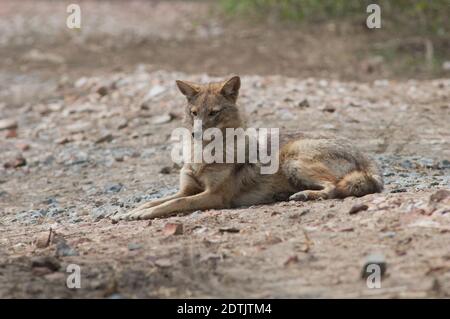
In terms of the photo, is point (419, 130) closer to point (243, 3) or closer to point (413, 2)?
point (413, 2)

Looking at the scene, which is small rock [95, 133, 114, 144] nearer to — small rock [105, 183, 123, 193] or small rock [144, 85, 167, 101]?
small rock [144, 85, 167, 101]

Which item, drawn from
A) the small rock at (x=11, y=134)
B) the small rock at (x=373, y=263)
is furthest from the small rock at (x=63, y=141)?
the small rock at (x=373, y=263)

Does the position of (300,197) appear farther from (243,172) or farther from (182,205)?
(182,205)

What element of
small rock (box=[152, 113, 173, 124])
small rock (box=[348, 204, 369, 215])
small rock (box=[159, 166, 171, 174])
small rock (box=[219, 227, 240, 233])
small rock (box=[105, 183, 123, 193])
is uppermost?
small rock (box=[152, 113, 173, 124])

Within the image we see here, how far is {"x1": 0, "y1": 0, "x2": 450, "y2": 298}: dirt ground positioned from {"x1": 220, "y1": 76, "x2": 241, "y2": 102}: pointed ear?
1079mm

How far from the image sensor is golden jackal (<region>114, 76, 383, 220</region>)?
744cm

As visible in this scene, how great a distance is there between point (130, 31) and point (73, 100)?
618 cm

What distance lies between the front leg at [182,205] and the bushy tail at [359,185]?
105 cm

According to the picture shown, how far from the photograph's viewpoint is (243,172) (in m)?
7.71

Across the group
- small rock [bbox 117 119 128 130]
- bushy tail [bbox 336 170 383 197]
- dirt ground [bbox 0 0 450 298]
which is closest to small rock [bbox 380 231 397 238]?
dirt ground [bbox 0 0 450 298]

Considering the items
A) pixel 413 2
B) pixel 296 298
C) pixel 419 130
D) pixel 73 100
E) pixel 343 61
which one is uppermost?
pixel 413 2

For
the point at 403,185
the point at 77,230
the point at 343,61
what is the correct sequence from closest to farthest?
1. the point at 77,230
2. the point at 403,185
3. the point at 343,61

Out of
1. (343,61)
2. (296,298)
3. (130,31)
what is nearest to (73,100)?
(343,61)

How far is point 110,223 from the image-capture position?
7387 millimetres
